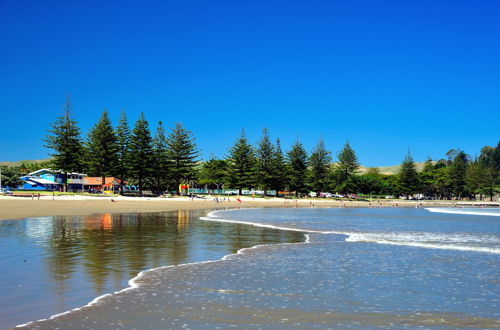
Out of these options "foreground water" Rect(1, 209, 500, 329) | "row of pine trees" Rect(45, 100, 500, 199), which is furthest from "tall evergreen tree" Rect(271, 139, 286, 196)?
"foreground water" Rect(1, 209, 500, 329)

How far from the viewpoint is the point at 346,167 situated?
102000 mm

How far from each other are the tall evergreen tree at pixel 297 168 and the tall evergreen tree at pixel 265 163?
471cm

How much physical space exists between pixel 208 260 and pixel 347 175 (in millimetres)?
94576

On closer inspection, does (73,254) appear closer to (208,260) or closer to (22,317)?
(208,260)

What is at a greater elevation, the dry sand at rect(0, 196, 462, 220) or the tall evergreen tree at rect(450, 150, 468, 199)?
the tall evergreen tree at rect(450, 150, 468, 199)

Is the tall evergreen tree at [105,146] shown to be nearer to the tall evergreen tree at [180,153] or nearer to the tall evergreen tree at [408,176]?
the tall evergreen tree at [180,153]

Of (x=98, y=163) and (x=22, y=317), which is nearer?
(x=22, y=317)

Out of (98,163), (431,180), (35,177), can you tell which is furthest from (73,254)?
(431,180)

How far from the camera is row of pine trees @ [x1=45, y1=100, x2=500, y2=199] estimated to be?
73.9 m

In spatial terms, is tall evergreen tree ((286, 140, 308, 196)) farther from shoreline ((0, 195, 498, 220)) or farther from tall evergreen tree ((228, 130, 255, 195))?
shoreline ((0, 195, 498, 220))

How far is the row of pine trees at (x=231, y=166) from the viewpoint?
242 ft

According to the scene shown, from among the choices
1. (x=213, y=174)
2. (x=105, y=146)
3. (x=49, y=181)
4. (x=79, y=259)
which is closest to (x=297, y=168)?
(x=213, y=174)

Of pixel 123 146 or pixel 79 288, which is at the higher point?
pixel 123 146

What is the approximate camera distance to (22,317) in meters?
5.77
